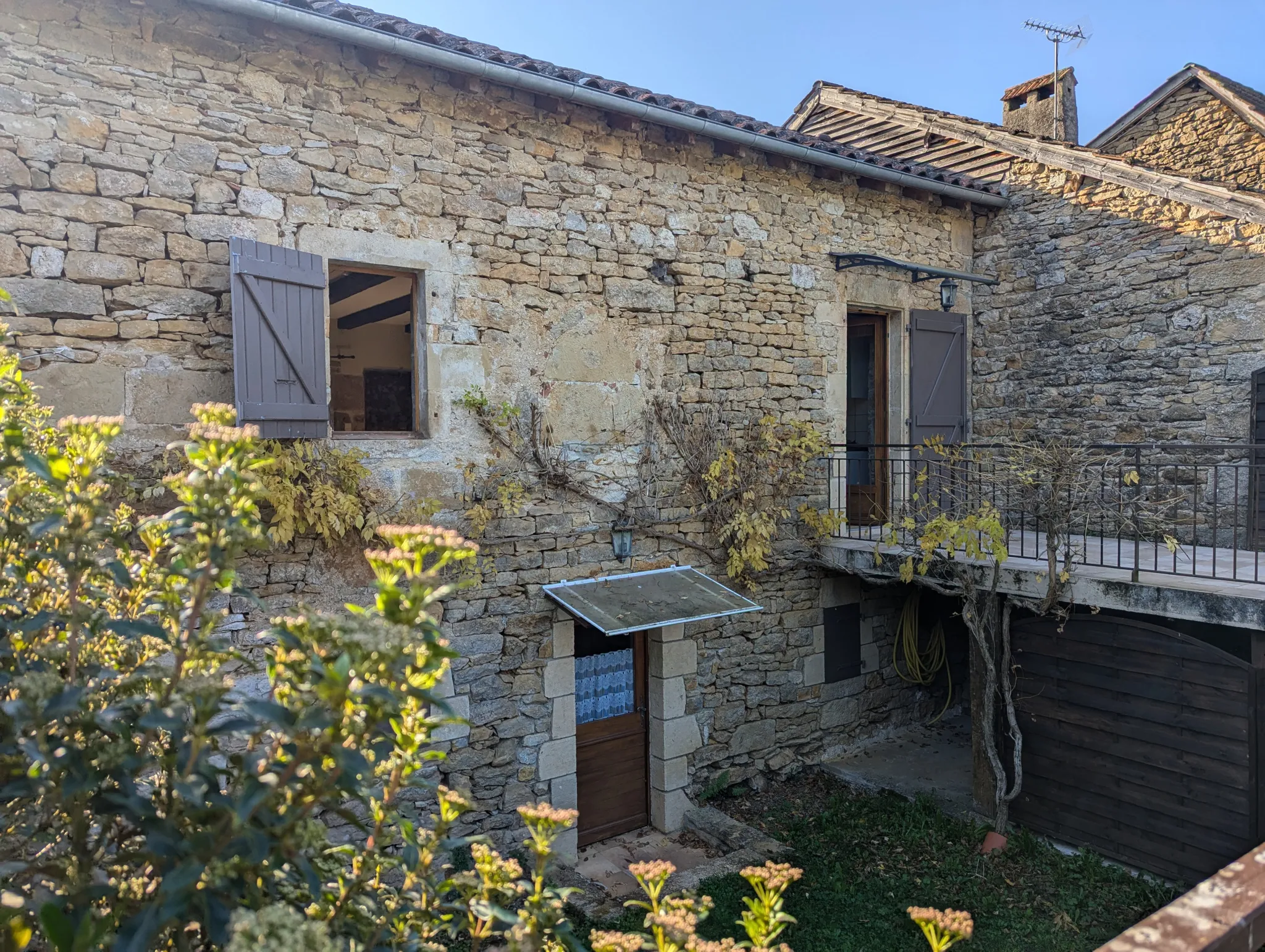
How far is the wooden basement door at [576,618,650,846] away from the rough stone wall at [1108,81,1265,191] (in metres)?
6.26

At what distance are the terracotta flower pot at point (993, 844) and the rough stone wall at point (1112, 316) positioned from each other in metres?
3.80

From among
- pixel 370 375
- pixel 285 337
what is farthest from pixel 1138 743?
pixel 370 375

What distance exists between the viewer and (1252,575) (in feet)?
17.5

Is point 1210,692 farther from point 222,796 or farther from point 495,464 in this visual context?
point 222,796

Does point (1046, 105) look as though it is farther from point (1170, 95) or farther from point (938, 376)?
point (938, 376)

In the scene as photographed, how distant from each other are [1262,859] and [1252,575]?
15.3ft

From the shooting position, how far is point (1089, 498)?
705cm

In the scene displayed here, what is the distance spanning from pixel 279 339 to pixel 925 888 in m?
5.22

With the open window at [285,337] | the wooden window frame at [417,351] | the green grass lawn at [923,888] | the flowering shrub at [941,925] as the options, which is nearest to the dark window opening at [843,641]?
the green grass lawn at [923,888]

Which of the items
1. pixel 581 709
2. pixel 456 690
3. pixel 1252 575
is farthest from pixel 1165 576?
pixel 456 690

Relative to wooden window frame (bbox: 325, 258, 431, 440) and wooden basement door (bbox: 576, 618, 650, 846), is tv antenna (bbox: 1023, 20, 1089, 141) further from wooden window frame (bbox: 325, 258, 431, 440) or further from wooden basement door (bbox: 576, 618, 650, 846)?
wooden basement door (bbox: 576, 618, 650, 846)

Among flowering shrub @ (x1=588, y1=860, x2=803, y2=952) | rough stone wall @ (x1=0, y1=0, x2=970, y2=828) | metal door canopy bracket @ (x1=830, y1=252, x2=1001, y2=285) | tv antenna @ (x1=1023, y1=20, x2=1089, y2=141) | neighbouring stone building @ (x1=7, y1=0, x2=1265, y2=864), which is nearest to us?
flowering shrub @ (x1=588, y1=860, x2=803, y2=952)

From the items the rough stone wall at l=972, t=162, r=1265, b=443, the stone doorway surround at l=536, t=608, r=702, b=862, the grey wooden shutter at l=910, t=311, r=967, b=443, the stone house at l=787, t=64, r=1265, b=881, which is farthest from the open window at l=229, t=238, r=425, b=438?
the rough stone wall at l=972, t=162, r=1265, b=443

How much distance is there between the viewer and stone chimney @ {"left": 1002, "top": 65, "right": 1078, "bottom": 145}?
9.81 metres
